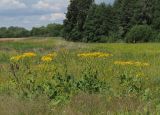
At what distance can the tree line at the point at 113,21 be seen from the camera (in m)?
88.7

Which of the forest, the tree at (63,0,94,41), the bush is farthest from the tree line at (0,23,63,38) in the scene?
the bush

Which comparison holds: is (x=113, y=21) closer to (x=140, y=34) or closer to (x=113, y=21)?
(x=113, y=21)

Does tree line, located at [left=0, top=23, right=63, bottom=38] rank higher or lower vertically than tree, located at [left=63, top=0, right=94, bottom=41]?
lower

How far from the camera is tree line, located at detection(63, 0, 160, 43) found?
88688mm

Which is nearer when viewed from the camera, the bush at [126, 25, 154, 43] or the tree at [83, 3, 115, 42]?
the bush at [126, 25, 154, 43]

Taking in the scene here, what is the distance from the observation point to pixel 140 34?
8625 cm

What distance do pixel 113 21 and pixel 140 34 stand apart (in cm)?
1437

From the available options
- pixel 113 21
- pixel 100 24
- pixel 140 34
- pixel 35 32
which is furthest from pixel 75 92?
pixel 35 32

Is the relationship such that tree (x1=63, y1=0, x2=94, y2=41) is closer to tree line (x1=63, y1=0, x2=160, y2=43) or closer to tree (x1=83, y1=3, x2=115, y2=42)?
tree line (x1=63, y1=0, x2=160, y2=43)

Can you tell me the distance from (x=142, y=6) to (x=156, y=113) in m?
89.6

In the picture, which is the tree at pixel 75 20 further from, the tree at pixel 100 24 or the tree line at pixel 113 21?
the tree at pixel 100 24

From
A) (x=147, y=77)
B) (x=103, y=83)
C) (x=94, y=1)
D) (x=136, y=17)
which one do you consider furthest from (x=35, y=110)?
(x=94, y=1)

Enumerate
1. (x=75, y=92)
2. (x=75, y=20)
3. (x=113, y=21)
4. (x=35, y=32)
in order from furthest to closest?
1. (x=35, y=32)
2. (x=75, y=20)
3. (x=113, y=21)
4. (x=75, y=92)

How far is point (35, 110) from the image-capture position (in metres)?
7.91
